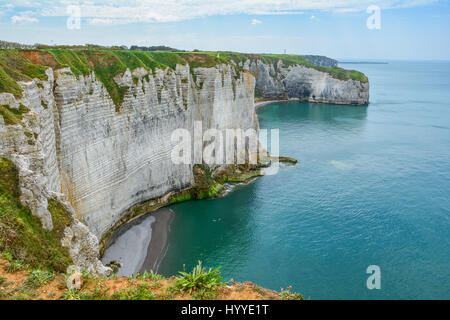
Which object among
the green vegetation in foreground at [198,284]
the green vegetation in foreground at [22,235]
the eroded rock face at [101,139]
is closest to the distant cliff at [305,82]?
the eroded rock face at [101,139]

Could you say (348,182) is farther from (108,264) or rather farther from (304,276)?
(108,264)

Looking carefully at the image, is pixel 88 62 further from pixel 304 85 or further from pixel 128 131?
pixel 304 85

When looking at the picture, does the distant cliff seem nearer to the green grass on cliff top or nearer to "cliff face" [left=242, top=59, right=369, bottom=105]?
"cliff face" [left=242, top=59, right=369, bottom=105]

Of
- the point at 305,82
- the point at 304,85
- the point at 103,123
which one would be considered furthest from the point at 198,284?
the point at 305,82

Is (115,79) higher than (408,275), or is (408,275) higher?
(115,79)

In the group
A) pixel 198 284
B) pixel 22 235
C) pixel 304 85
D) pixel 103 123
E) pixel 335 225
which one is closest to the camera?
pixel 198 284
